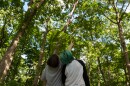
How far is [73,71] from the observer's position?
3.85 m

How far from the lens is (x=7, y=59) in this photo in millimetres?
10820

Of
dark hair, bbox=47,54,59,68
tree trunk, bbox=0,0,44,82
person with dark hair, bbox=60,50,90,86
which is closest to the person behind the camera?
person with dark hair, bbox=60,50,90,86

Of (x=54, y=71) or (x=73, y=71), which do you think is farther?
(x=54, y=71)

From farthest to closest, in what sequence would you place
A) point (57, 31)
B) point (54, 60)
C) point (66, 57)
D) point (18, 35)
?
point (57, 31) → point (18, 35) → point (54, 60) → point (66, 57)

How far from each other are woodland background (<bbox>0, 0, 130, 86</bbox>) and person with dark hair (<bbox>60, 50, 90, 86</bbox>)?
274 inches

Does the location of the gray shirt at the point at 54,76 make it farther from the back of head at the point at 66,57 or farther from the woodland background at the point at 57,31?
the woodland background at the point at 57,31

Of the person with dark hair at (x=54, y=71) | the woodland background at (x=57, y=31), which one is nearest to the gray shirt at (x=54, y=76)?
the person with dark hair at (x=54, y=71)

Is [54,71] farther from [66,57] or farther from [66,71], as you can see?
[66,57]

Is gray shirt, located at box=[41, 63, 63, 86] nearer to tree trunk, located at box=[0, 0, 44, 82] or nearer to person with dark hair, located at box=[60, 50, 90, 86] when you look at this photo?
person with dark hair, located at box=[60, 50, 90, 86]

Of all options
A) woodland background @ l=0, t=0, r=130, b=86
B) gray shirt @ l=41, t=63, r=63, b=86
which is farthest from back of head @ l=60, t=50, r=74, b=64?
woodland background @ l=0, t=0, r=130, b=86

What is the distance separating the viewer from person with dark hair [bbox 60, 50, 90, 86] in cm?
375

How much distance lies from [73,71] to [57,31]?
1773cm

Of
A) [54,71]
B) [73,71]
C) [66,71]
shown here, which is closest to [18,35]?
[54,71]

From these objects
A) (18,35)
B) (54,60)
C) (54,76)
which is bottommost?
(54,76)
